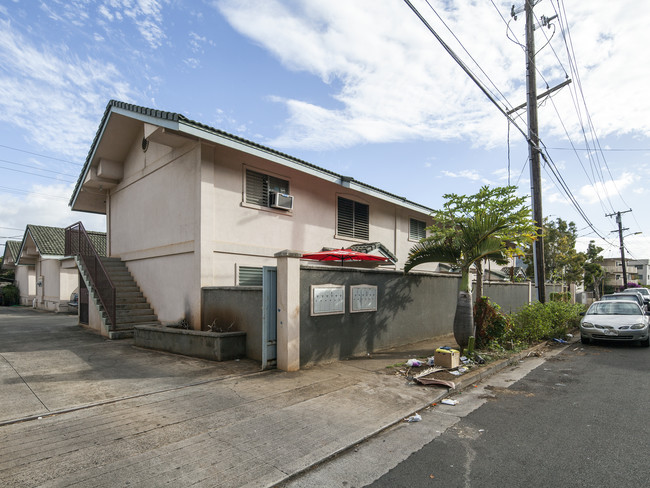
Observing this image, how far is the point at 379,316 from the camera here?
29.6 feet

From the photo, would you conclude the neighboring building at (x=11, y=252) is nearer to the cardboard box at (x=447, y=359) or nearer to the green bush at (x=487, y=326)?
the cardboard box at (x=447, y=359)

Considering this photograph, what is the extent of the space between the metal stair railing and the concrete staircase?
214 millimetres

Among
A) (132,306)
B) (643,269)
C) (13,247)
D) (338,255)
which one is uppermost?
(13,247)

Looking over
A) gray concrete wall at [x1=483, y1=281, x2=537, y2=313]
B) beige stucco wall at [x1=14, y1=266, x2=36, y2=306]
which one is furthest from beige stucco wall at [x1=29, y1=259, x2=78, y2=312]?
gray concrete wall at [x1=483, y1=281, x2=537, y2=313]

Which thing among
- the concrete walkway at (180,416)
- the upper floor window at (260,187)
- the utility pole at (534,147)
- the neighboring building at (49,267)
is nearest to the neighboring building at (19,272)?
the neighboring building at (49,267)

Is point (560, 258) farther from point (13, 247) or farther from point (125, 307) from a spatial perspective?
point (13, 247)

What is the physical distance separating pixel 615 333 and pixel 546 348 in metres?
1.83

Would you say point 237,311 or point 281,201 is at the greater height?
point 281,201

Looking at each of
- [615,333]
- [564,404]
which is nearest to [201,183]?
[564,404]

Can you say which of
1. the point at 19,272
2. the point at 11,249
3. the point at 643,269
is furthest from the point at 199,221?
the point at 643,269

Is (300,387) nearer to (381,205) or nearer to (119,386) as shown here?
(119,386)

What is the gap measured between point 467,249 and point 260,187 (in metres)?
5.80

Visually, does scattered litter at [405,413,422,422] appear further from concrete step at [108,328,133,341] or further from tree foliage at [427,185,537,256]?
concrete step at [108,328,133,341]

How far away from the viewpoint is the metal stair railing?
34.3 ft
